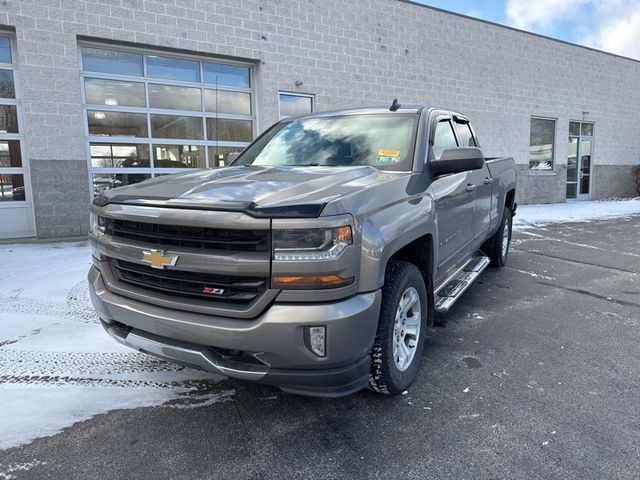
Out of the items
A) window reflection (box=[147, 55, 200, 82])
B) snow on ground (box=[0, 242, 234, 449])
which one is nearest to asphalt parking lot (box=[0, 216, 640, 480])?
snow on ground (box=[0, 242, 234, 449])

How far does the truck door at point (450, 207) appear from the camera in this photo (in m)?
3.47

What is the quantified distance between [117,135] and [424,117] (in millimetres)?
7071

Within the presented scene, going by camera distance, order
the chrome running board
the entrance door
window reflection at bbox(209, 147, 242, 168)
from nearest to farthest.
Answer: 1. the chrome running board
2. window reflection at bbox(209, 147, 242, 168)
3. the entrance door

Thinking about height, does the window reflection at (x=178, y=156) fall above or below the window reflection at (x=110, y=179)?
above

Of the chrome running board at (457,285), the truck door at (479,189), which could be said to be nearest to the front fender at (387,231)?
the chrome running board at (457,285)

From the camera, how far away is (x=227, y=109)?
10047 mm

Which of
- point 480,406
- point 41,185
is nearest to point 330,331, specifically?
point 480,406

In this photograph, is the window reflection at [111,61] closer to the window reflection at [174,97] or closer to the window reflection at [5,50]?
the window reflection at [174,97]

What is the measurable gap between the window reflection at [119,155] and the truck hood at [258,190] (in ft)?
21.0

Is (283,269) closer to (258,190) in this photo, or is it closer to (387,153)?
(258,190)

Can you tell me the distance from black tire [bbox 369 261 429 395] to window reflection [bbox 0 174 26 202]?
7938mm

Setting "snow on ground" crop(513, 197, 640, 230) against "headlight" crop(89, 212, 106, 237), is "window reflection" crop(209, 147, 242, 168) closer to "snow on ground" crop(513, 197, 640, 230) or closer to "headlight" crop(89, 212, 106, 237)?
"snow on ground" crop(513, 197, 640, 230)

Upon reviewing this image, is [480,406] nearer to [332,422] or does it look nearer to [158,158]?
[332,422]

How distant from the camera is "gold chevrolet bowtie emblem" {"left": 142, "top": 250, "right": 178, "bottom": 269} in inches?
93.4
